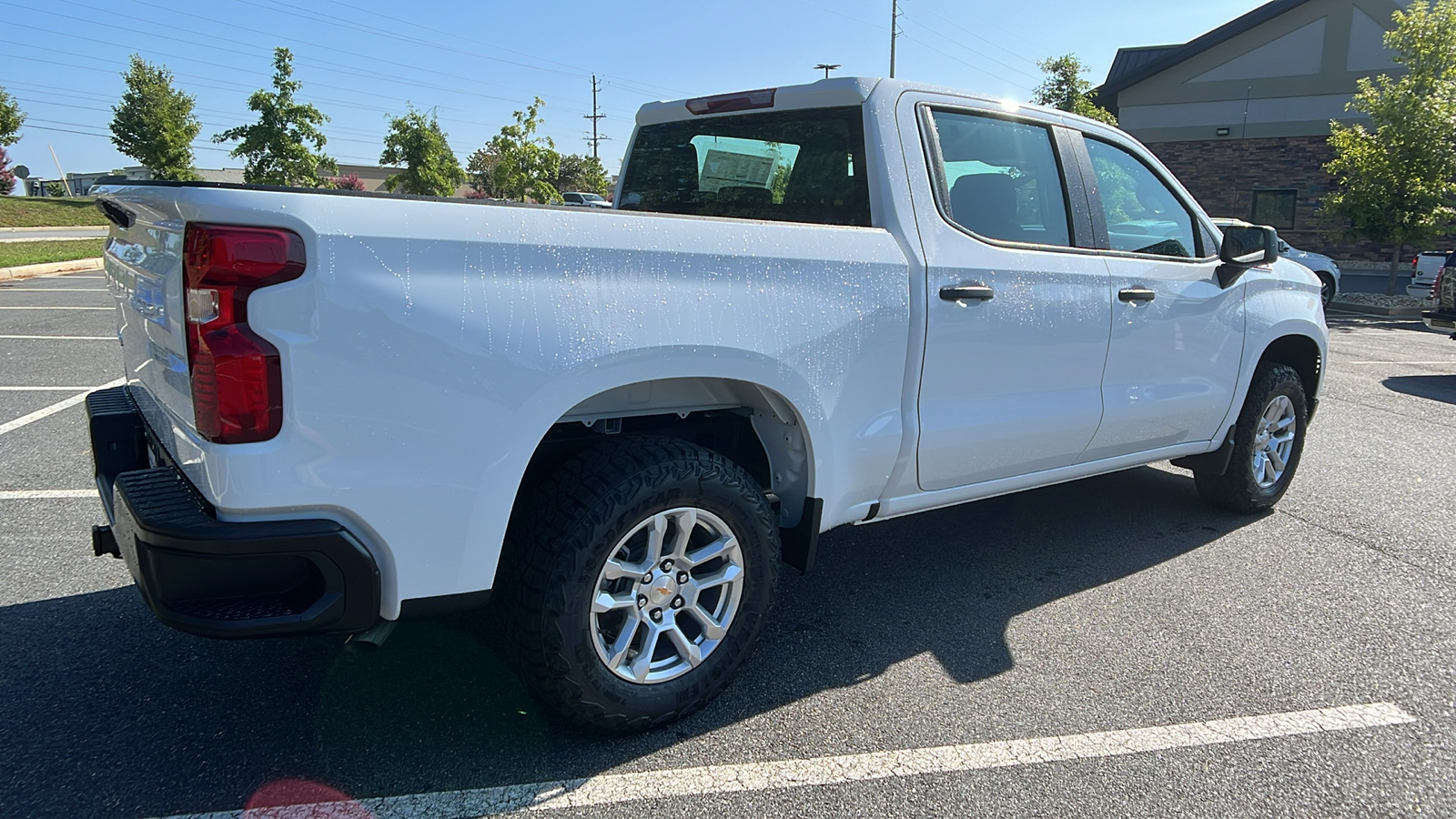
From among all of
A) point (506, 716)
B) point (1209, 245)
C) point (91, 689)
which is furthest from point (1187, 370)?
point (91, 689)

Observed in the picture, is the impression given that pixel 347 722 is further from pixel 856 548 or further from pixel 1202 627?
pixel 1202 627

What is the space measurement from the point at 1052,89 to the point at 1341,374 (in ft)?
102

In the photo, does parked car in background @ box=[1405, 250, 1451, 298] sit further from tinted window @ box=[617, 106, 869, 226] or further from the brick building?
tinted window @ box=[617, 106, 869, 226]

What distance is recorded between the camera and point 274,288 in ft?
6.60

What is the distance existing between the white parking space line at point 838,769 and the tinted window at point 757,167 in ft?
5.64

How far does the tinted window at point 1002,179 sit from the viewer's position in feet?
11.2

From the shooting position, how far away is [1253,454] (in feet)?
15.6

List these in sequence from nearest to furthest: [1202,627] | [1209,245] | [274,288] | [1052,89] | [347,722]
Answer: [274,288], [347,722], [1202,627], [1209,245], [1052,89]

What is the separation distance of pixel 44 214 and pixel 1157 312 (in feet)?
153

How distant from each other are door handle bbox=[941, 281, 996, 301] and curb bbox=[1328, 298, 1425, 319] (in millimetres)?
17634

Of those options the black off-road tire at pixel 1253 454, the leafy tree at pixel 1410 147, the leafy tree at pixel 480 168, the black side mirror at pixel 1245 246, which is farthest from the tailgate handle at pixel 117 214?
the leafy tree at pixel 480 168

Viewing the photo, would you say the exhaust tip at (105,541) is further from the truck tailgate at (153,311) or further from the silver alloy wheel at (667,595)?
the silver alloy wheel at (667,595)

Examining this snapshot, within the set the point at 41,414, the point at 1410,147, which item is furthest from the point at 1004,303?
the point at 1410,147

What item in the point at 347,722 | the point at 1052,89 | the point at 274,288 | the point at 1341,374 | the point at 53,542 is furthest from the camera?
the point at 1052,89
